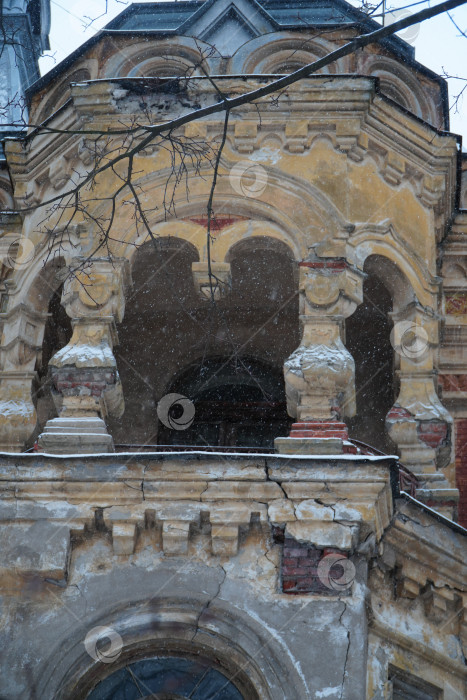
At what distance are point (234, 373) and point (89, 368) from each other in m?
3.22

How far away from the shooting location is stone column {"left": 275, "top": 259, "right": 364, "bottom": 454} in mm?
9188

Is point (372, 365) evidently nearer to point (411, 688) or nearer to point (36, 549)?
point (411, 688)

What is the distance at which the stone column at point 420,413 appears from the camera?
33.3 feet

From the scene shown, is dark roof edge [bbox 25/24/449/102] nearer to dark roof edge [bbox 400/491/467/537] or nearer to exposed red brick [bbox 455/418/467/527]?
exposed red brick [bbox 455/418/467/527]

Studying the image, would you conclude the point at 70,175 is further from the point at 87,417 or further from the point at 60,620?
the point at 60,620

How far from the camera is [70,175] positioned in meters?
11.1

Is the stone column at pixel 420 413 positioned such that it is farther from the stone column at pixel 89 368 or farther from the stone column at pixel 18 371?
the stone column at pixel 18 371

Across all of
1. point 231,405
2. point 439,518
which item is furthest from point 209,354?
point 439,518

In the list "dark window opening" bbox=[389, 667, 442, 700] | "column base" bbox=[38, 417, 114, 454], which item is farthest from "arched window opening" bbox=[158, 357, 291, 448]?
"dark window opening" bbox=[389, 667, 442, 700]

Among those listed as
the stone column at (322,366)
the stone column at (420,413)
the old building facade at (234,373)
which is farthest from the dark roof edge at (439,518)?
the stone column at (420,413)

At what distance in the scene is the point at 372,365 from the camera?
40.6 feet

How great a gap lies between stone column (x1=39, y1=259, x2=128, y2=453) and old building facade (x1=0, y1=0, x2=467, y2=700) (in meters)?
0.02

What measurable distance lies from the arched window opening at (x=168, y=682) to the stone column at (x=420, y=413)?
2.64 metres

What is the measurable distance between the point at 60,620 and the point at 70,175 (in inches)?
180
